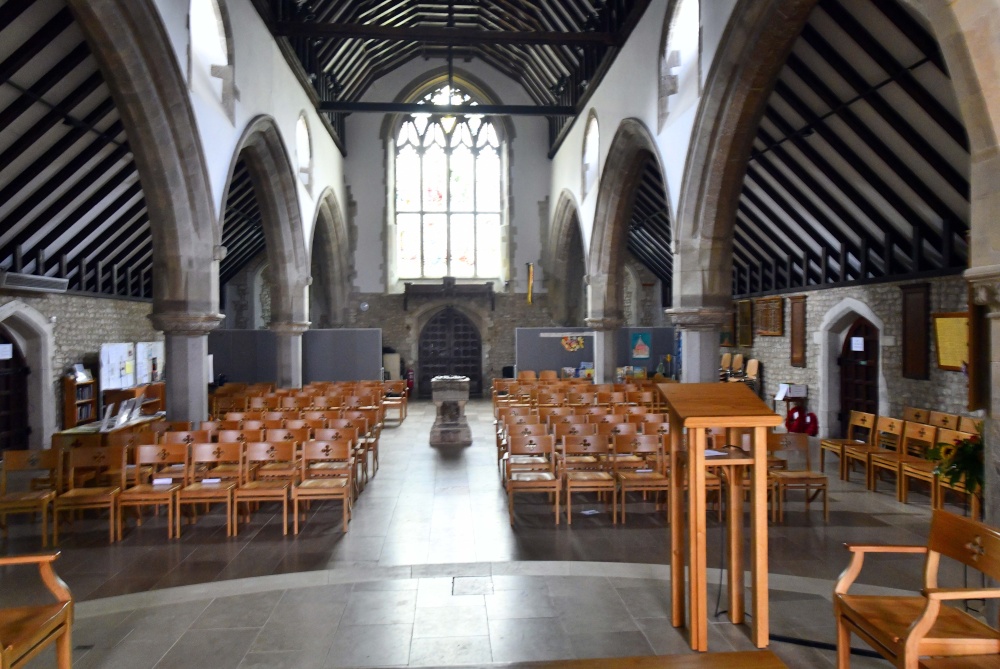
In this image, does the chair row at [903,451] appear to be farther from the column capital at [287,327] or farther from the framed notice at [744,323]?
the column capital at [287,327]

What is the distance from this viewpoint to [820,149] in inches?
348

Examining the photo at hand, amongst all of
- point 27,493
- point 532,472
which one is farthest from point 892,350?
point 27,493

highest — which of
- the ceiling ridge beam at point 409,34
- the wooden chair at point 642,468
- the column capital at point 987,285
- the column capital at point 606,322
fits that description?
the ceiling ridge beam at point 409,34

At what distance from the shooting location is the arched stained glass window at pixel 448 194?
67.2 ft

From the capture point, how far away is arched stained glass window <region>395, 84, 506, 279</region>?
20469mm

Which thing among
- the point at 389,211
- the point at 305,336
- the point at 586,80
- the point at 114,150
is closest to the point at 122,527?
the point at 114,150

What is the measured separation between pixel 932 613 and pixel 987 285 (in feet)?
5.45

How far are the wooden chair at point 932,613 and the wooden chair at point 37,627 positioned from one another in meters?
3.29

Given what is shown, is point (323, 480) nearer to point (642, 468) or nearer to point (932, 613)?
point (642, 468)

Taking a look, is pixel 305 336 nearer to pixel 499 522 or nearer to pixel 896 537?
pixel 499 522

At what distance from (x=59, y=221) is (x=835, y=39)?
33.0ft

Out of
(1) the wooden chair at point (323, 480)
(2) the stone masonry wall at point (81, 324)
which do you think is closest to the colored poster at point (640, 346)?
(2) the stone masonry wall at point (81, 324)

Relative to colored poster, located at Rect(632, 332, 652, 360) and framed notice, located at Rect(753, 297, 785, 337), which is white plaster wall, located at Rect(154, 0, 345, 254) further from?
framed notice, located at Rect(753, 297, 785, 337)

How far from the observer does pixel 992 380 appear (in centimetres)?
342
